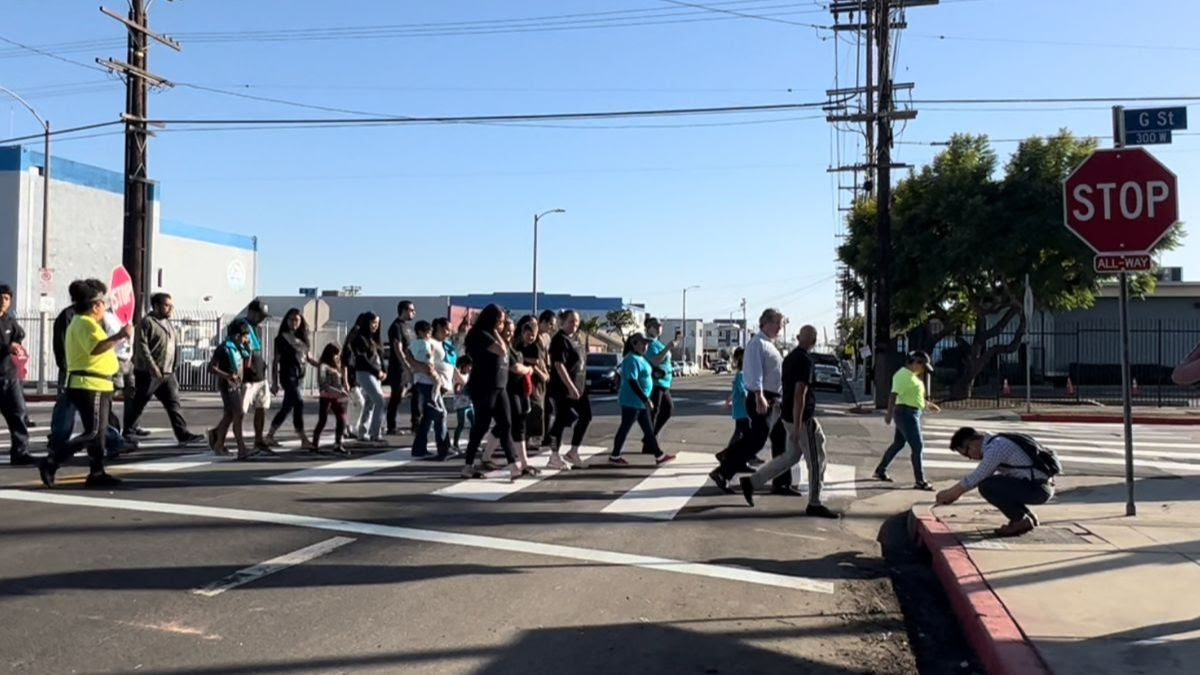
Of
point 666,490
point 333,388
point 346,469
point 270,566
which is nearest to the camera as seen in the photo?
point 270,566

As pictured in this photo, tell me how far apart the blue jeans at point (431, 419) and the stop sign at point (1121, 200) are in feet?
23.1

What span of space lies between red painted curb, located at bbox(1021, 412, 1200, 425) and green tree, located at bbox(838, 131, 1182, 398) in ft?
22.6

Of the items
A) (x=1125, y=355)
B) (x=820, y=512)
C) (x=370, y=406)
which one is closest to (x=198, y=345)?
(x=370, y=406)

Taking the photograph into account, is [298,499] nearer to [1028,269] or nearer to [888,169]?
[888,169]

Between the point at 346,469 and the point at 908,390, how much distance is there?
5.99m

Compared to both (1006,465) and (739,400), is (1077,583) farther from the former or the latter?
(739,400)

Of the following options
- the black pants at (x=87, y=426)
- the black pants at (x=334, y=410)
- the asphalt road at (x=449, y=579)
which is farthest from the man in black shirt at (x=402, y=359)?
the black pants at (x=87, y=426)

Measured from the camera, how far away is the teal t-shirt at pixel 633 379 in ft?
37.6

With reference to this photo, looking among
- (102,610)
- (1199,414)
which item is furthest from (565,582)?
(1199,414)

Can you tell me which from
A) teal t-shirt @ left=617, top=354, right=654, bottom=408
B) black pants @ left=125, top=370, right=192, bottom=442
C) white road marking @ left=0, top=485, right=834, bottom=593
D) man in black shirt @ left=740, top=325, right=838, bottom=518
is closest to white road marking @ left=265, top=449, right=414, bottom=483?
A: white road marking @ left=0, top=485, right=834, bottom=593

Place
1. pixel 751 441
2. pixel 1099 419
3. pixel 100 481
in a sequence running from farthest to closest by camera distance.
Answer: pixel 1099 419, pixel 751 441, pixel 100 481

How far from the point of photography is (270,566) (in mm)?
6488

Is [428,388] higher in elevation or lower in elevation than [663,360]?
lower

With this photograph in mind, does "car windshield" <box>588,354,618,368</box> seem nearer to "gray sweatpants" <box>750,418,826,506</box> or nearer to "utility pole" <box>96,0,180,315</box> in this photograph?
Result: "utility pole" <box>96,0,180,315</box>
